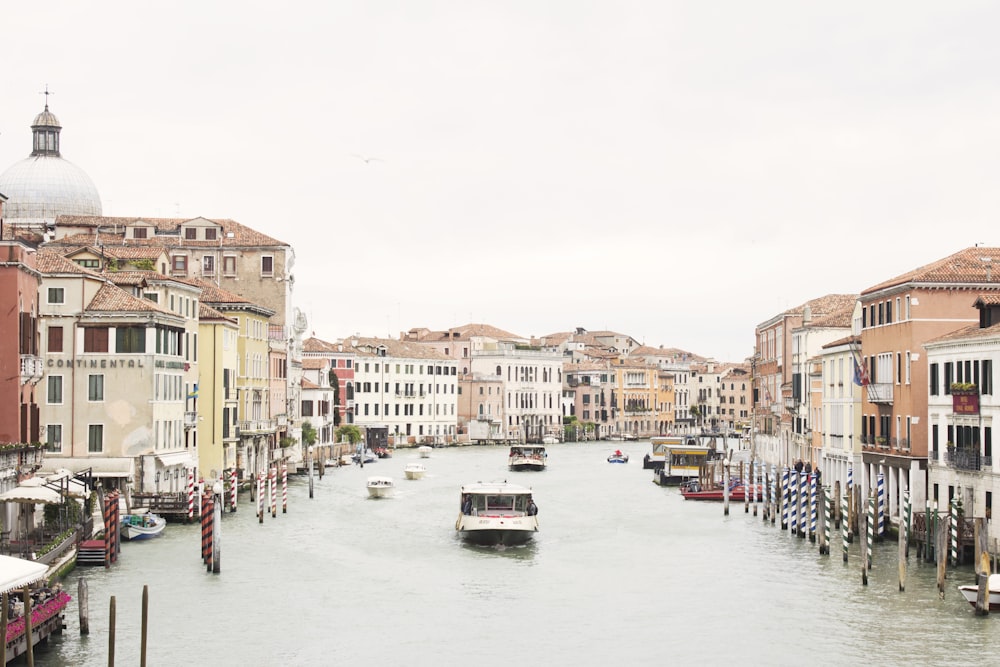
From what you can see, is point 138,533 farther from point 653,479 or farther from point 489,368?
point 489,368

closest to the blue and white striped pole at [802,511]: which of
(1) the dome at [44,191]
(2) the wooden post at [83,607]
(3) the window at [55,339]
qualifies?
(3) the window at [55,339]

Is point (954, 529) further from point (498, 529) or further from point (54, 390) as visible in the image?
point (54, 390)

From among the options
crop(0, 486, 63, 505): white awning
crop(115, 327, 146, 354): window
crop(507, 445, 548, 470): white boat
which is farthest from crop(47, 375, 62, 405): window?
crop(507, 445, 548, 470): white boat

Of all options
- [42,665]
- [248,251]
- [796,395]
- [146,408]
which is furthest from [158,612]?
[248,251]

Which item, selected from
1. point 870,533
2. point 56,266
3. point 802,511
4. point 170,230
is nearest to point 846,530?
point 870,533

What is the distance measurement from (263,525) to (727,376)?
304 ft

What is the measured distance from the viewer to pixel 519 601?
23609mm

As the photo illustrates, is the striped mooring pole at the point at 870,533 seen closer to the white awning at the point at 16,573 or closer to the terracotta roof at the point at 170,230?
the white awning at the point at 16,573

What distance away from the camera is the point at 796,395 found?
45438 mm

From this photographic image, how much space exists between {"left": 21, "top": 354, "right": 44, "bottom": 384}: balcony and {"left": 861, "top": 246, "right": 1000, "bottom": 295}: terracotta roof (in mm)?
16489

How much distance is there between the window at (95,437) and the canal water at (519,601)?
8.61 ft

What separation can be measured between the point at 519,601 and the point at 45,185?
37.8 meters

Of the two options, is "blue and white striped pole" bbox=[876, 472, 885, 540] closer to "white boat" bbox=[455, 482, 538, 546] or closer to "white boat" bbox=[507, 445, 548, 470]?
"white boat" bbox=[455, 482, 538, 546]

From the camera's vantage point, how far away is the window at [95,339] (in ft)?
108
